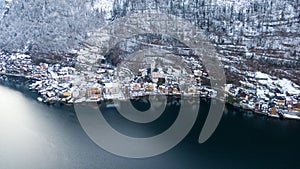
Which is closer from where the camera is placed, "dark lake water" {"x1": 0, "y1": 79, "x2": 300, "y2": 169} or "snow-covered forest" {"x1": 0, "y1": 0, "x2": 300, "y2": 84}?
"dark lake water" {"x1": 0, "y1": 79, "x2": 300, "y2": 169}

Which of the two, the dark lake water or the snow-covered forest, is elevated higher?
the snow-covered forest

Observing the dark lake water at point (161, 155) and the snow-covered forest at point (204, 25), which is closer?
the dark lake water at point (161, 155)

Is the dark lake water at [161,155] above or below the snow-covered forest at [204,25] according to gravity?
below

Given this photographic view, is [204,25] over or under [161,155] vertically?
over

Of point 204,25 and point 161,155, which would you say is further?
point 204,25
